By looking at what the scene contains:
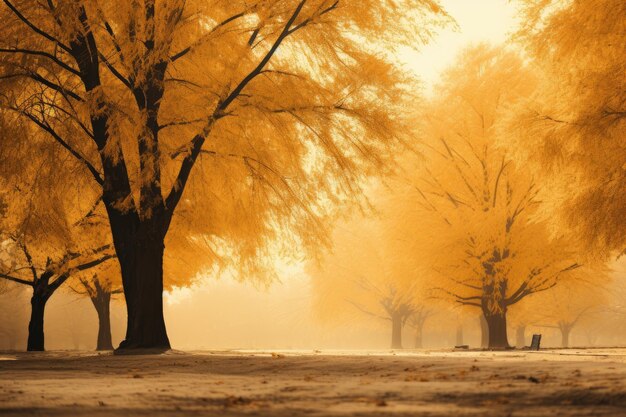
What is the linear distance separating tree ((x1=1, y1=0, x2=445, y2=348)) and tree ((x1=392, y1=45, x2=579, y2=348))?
795 cm

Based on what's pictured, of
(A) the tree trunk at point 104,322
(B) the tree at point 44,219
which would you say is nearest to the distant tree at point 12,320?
(A) the tree trunk at point 104,322

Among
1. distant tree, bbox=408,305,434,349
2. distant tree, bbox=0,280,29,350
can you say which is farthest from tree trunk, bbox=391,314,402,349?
distant tree, bbox=0,280,29,350

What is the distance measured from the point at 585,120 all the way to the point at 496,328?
1107 centimetres

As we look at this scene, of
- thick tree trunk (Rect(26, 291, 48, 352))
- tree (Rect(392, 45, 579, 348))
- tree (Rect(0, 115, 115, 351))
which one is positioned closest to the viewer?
tree (Rect(0, 115, 115, 351))

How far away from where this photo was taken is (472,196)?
75.6ft

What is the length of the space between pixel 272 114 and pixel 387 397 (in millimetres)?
8730

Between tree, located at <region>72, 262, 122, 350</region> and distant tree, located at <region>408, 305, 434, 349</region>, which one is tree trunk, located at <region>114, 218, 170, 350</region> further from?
distant tree, located at <region>408, 305, 434, 349</region>

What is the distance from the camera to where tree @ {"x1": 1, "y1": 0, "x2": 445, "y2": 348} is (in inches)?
526

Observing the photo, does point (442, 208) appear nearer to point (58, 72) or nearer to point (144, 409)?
point (58, 72)

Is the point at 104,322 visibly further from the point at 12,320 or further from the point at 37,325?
the point at 12,320

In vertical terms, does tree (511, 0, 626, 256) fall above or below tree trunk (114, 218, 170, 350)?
above

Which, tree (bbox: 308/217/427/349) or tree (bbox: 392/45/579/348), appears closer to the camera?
tree (bbox: 392/45/579/348)

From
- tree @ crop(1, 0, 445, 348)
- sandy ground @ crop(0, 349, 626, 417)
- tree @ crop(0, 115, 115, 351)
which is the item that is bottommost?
sandy ground @ crop(0, 349, 626, 417)

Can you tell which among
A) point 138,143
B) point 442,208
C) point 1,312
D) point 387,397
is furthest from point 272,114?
point 1,312
